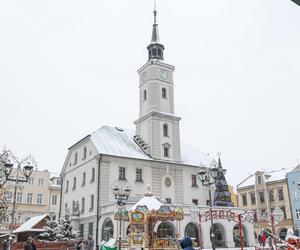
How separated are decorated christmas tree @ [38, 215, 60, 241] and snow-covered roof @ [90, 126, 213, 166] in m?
8.00

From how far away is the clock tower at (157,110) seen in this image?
39781 mm

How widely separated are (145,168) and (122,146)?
355cm

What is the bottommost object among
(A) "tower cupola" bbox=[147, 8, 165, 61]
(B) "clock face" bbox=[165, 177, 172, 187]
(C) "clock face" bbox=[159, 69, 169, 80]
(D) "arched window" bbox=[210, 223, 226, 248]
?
(D) "arched window" bbox=[210, 223, 226, 248]

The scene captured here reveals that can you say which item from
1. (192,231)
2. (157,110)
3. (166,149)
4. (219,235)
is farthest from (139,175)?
(219,235)

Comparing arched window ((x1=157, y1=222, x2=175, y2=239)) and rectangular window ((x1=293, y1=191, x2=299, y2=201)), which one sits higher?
rectangular window ((x1=293, y1=191, x2=299, y2=201))

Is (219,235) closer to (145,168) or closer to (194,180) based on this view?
(194,180)

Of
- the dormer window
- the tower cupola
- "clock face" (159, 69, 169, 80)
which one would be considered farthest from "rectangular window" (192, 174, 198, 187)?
the tower cupola

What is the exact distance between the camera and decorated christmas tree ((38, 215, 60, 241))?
29.7 metres

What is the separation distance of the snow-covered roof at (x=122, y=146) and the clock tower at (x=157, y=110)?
1292 mm

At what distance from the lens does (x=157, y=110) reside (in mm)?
41000

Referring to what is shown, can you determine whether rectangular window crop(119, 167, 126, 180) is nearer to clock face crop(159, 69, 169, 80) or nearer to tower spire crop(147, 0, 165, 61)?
clock face crop(159, 69, 169, 80)

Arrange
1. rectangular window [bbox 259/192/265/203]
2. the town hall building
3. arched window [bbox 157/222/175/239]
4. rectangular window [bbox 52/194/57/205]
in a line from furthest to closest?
rectangular window [bbox 52/194/57/205] < rectangular window [bbox 259/192/265/203] < the town hall building < arched window [bbox 157/222/175/239]

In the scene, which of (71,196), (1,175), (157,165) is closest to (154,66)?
(157,165)

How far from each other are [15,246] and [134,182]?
45.4ft
